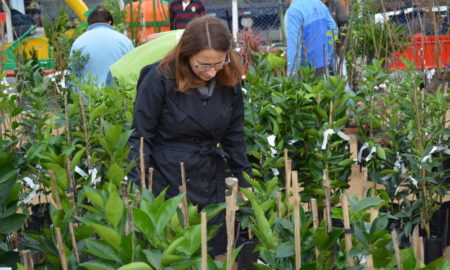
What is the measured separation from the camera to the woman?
2.57m

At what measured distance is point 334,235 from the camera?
1.52 m

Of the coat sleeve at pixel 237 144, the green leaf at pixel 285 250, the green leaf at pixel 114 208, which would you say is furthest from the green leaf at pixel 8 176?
the coat sleeve at pixel 237 144

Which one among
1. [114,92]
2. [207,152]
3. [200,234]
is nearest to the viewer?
[200,234]

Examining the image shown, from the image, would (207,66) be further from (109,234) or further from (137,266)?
(137,266)

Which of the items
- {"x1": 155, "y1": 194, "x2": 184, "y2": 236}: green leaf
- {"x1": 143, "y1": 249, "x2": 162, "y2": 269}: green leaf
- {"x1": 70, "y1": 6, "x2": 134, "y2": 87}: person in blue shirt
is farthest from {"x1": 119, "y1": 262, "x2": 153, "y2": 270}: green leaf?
{"x1": 70, "y1": 6, "x2": 134, "y2": 87}: person in blue shirt

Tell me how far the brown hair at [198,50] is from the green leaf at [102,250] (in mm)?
1240

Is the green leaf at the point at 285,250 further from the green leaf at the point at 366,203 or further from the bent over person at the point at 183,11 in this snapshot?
the bent over person at the point at 183,11

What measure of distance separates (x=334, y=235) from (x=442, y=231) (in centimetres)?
229

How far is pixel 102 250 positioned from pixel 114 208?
9 cm

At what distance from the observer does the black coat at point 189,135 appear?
2.68 m

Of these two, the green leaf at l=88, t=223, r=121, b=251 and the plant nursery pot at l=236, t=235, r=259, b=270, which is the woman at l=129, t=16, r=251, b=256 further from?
the green leaf at l=88, t=223, r=121, b=251

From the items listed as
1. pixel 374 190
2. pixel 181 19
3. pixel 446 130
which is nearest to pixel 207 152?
pixel 374 190

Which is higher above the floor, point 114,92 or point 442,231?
point 114,92

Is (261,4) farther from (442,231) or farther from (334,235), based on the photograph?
(334,235)
